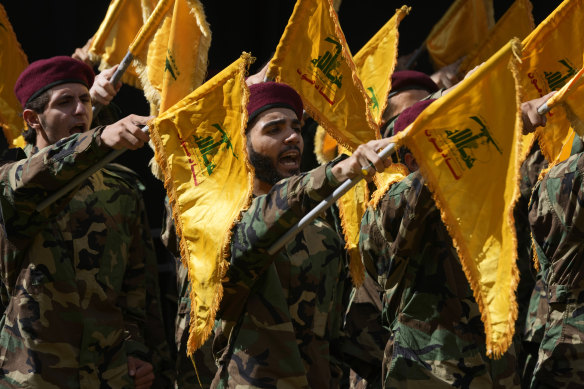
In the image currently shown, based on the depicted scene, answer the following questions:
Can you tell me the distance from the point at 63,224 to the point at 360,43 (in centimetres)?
398

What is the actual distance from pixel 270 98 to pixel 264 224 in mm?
994

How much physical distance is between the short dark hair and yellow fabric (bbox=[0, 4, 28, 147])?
0.72 m

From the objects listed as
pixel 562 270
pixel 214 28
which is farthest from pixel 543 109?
pixel 214 28

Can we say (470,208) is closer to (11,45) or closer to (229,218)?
(229,218)

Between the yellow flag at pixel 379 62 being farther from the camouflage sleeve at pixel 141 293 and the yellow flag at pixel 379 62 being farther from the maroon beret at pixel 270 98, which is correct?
the camouflage sleeve at pixel 141 293

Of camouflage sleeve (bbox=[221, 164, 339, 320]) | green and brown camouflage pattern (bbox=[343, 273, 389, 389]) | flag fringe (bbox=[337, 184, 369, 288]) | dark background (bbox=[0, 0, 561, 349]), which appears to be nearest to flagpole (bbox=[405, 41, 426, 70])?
dark background (bbox=[0, 0, 561, 349])

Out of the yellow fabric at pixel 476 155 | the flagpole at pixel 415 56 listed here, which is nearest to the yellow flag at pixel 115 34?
the flagpole at pixel 415 56

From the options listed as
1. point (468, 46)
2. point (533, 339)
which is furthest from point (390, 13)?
point (533, 339)

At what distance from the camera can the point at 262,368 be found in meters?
4.20

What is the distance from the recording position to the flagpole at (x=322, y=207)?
149 inches

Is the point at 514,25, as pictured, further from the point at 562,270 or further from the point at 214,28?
the point at 214,28

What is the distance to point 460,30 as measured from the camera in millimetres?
7242

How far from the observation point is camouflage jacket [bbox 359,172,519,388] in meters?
4.43

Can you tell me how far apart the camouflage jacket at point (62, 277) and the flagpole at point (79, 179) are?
0.03 m
